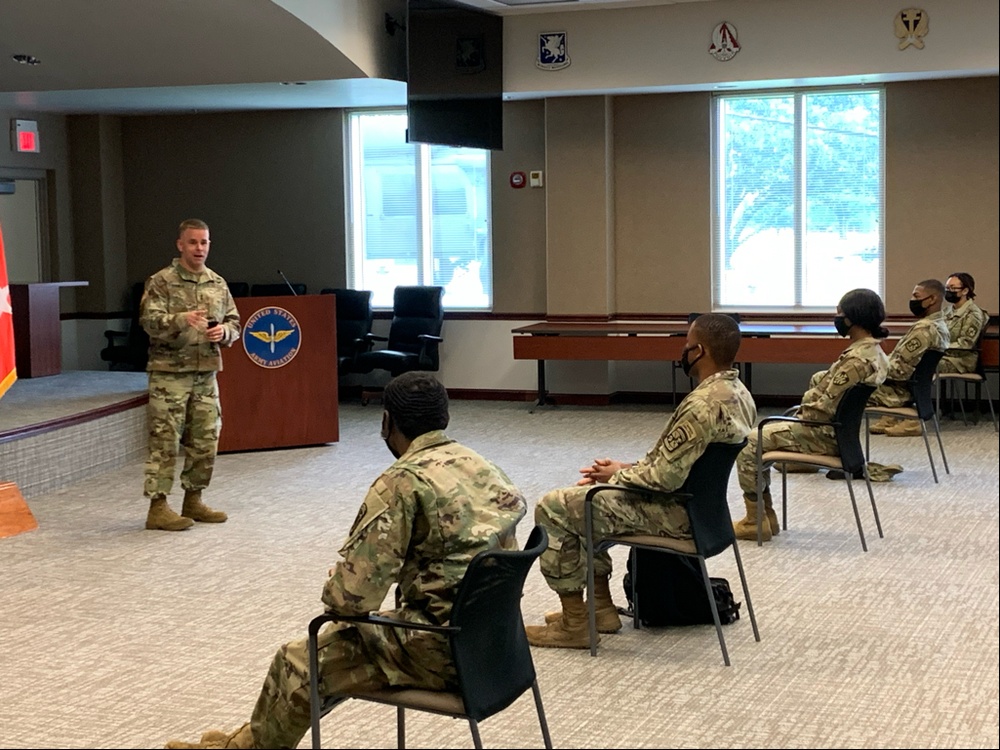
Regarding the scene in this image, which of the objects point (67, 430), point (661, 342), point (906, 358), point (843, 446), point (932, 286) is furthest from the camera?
point (661, 342)

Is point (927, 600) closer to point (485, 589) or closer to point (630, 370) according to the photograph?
point (485, 589)

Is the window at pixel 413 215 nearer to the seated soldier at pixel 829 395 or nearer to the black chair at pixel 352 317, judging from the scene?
the black chair at pixel 352 317

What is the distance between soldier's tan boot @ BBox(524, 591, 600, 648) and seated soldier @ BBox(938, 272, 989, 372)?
4792mm

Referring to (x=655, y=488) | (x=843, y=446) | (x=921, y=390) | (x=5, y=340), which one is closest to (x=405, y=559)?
(x=655, y=488)

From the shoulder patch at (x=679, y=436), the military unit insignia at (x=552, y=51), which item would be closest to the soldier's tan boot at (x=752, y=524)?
the shoulder patch at (x=679, y=436)

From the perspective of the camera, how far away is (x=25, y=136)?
1138 centimetres

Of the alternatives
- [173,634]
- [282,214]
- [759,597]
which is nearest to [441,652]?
[173,634]

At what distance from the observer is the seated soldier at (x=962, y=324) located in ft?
27.3

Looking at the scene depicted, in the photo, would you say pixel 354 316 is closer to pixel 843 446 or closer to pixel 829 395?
pixel 829 395

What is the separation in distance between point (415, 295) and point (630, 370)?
2009 millimetres

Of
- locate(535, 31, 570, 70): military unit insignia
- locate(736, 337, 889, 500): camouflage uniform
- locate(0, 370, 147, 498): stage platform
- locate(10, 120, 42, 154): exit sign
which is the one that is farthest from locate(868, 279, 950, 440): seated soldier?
locate(10, 120, 42, 154): exit sign

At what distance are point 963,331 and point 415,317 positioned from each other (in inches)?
182

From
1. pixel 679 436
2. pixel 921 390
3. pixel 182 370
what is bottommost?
pixel 921 390

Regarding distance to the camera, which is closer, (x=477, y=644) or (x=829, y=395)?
(x=477, y=644)
